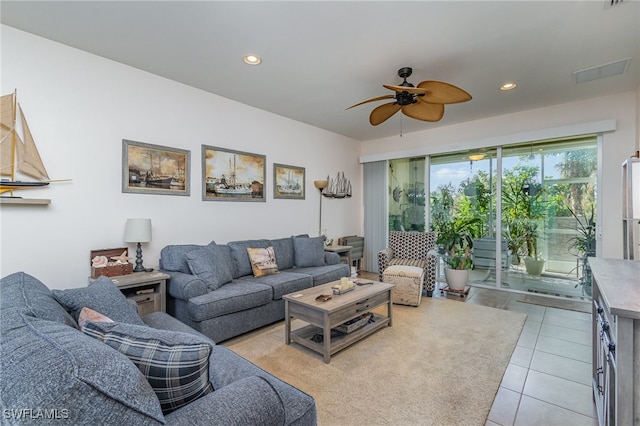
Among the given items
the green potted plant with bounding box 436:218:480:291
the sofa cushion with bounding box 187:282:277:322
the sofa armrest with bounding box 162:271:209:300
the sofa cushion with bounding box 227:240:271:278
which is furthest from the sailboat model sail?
the green potted plant with bounding box 436:218:480:291

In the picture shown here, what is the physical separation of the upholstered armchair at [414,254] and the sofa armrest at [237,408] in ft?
12.2

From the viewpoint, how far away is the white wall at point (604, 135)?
3.73 m

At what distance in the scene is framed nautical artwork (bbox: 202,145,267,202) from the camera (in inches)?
147

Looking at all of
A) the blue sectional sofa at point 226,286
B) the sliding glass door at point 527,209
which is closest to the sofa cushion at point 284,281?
the blue sectional sofa at point 226,286

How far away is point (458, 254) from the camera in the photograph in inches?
185

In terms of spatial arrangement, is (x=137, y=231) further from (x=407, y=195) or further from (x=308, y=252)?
(x=407, y=195)

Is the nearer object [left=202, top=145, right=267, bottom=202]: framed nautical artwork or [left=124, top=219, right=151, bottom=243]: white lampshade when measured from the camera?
[left=124, top=219, right=151, bottom=243]: white lampshade

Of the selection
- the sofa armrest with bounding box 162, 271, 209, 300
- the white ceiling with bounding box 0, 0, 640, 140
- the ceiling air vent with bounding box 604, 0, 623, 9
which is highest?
the white ceiling with bounding box 0, 0, 640, 140

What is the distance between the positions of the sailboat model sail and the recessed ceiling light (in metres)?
1.97

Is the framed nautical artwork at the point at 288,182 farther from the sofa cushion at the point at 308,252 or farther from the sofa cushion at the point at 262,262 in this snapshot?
the sofa cushion at the point at 262,262

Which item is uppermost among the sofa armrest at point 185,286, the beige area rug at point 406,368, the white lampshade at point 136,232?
the white lampshade at point 136,232

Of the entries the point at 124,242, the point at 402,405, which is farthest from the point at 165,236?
the point at 402,405

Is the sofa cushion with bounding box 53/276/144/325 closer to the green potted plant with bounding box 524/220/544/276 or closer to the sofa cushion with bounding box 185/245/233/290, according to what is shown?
the sofa cushion with bounding box 185/245/233/290

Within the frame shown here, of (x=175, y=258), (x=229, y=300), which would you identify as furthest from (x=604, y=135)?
(x=175, y=258)
